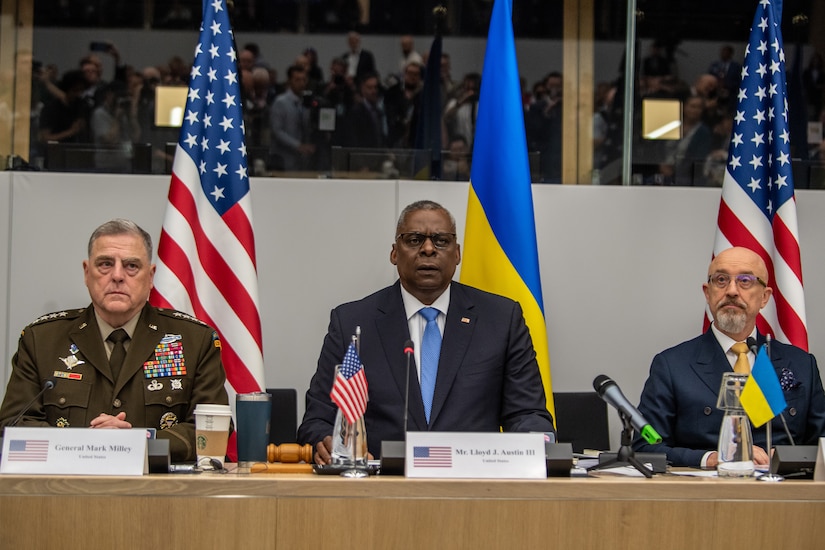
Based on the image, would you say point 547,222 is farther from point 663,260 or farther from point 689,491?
point 689,491

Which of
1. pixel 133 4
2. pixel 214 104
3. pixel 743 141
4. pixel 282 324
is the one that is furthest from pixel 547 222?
pixel 133 4

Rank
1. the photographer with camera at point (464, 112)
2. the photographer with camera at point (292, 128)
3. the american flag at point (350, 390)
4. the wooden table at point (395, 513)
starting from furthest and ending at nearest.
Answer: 1. the photographer with camera at point (464, 112)
2. the photographer with camera at point (292, 128)
3. the american flag at point (350, 390)
4. the wooden table at point (395, 513)

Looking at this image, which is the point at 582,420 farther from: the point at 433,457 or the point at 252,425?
the point at 433,457

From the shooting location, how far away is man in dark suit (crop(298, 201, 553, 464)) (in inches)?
129

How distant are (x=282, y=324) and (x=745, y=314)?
2270 millimetres

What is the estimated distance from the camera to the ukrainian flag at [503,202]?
458cm

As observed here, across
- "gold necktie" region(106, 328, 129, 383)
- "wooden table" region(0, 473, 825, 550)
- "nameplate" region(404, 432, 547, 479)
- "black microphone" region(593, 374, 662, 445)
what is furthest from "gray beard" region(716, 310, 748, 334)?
"gold necktie" region(106, 328, 129, 383)

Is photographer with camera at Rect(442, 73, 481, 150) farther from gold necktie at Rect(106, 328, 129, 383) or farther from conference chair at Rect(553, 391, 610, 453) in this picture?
gold necktie at Rect(106, 328, 129, 383)

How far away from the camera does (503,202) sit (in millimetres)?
4676

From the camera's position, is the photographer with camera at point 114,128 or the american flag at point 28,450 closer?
the american flag at point 28,450

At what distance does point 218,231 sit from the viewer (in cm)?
456

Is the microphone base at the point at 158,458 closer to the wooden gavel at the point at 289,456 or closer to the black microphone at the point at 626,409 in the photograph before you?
the wooden gavel at the point at 289,456

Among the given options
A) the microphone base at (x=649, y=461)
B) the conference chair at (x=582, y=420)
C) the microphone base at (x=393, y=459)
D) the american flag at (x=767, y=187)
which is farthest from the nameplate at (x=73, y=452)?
the american flag at (x=767, y=187)

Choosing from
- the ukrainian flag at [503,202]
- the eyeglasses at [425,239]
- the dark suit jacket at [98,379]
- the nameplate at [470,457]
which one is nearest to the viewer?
the nameplate at [470,457]
